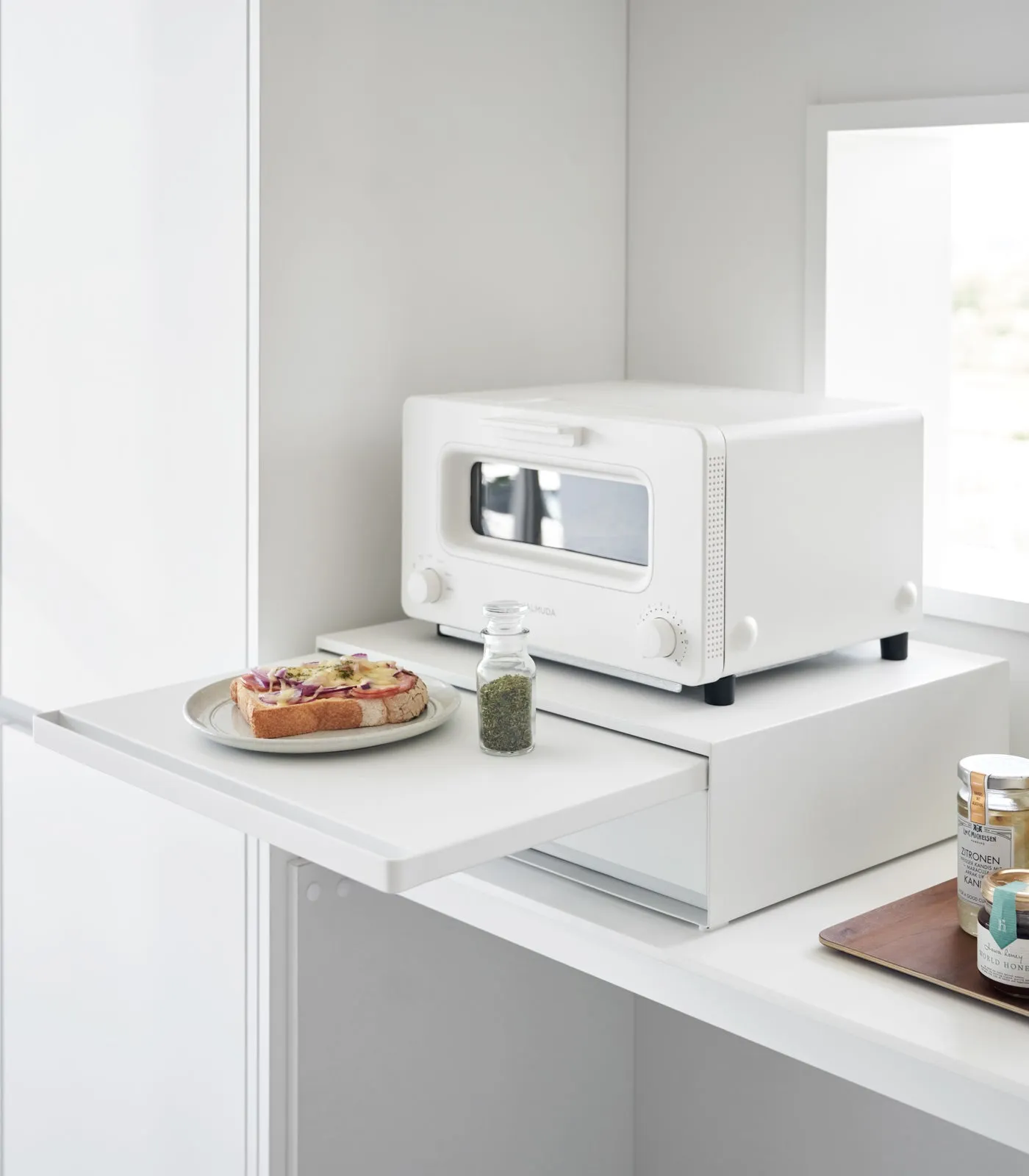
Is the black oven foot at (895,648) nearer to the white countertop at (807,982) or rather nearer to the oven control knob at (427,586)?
the white countertop at (807,982)

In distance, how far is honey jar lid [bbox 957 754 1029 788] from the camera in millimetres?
1053

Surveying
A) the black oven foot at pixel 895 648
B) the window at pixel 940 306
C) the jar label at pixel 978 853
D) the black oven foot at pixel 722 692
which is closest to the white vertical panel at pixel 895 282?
the window at pixel 940 306

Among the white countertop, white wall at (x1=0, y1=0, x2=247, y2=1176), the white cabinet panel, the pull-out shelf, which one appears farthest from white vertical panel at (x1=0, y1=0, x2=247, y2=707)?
the white countertop

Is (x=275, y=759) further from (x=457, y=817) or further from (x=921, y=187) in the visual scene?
(x=921, y=187)

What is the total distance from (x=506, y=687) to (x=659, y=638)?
0.16 metres

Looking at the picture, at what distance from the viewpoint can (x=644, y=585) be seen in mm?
1241

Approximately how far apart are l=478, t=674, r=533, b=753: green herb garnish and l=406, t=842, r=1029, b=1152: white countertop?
17 centimetres

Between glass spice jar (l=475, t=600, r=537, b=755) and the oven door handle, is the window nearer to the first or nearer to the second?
the oven door handle

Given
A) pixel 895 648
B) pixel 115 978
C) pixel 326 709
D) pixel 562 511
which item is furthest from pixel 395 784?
pixel 115 978

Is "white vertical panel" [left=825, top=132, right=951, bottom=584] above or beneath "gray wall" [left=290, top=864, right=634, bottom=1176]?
above

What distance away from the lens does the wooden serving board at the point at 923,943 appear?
1.01 m

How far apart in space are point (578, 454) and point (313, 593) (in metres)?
0.39

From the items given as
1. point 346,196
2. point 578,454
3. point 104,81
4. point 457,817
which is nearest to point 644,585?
point 578,454

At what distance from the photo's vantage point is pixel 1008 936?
3.20 ft
